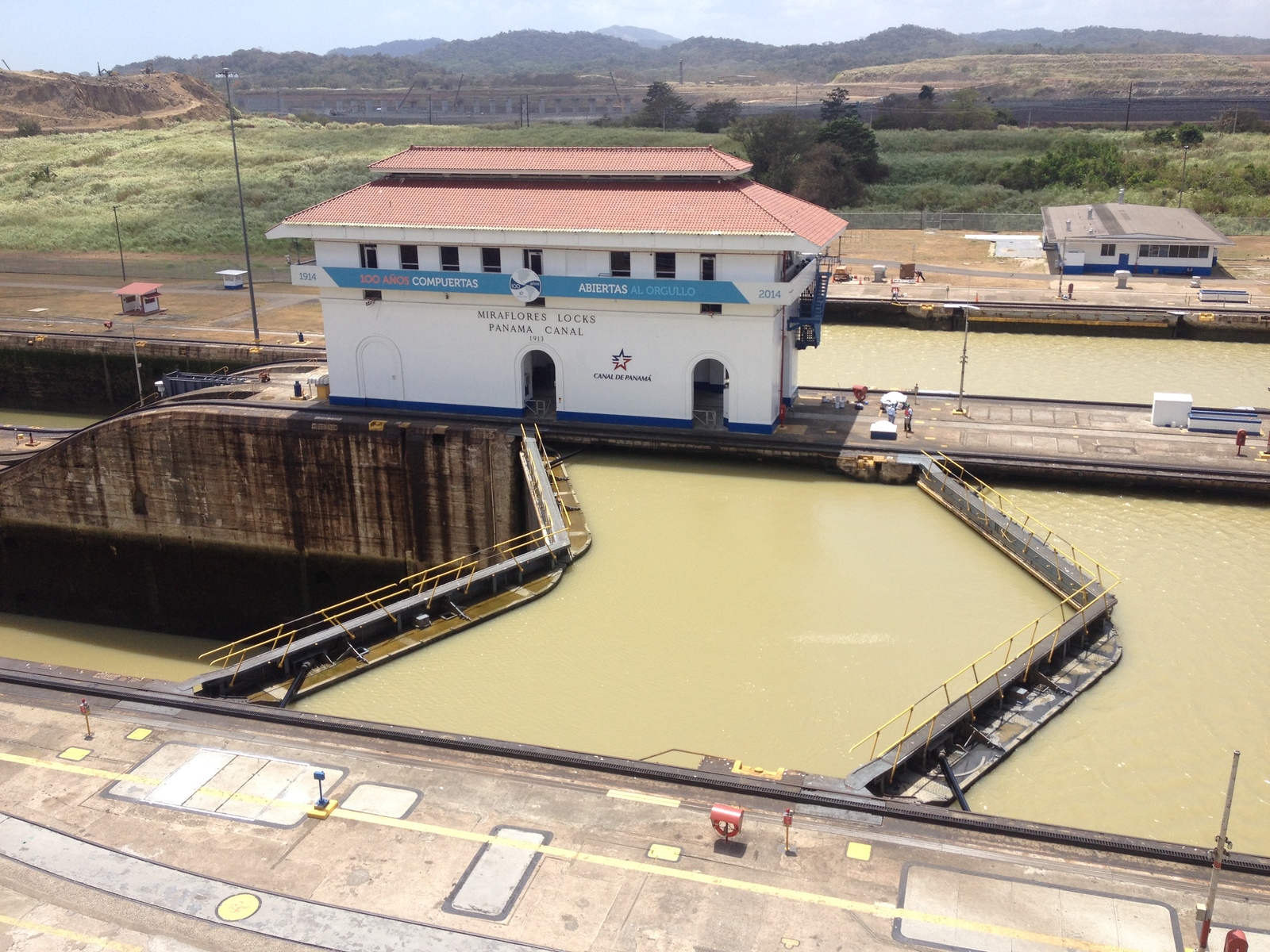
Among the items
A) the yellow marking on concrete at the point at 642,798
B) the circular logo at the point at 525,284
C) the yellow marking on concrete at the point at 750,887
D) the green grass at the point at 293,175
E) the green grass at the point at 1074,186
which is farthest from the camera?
the green grass at the point at 293,175

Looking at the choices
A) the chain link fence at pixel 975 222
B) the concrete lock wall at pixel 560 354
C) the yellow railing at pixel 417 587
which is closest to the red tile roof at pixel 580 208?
the concrete lock wall at pixel 560 354

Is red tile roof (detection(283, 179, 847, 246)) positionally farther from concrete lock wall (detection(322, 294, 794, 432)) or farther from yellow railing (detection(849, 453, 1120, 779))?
yellow railing (detection(849, 453, 1120, 779))

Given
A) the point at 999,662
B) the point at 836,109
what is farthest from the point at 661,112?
the point at 999,662

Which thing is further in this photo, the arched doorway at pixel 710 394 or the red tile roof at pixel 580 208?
the arched doorway at pixel 710 394

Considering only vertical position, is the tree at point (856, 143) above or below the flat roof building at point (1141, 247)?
above

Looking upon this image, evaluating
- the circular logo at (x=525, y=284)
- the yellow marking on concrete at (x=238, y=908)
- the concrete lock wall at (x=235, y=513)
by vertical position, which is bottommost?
the concrete lock wall at (x=235, y=513)

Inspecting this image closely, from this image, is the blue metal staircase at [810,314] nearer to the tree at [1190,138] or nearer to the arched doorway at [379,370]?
the arched doorway at [379,370]

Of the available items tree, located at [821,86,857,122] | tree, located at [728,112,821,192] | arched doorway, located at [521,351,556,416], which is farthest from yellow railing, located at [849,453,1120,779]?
tree, located at [821,86,857,122]
